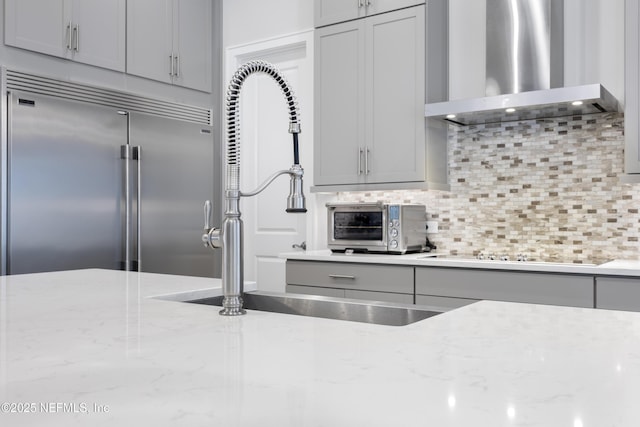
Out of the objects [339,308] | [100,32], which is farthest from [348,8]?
[339,308]

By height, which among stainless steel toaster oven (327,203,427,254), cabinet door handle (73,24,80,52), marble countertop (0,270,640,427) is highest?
cabinet door handle (73,24,80,52)

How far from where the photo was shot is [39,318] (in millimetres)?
1272

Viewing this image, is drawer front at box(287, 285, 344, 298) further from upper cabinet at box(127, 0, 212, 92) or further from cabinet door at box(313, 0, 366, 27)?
upper cabinet at box(127, 0, 212, 92)

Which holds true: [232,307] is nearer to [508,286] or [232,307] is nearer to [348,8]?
[508,286]

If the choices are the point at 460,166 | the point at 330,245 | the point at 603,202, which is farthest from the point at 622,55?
the point at 330,245

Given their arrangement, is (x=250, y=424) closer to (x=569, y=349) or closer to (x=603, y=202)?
(x=569, y=349)

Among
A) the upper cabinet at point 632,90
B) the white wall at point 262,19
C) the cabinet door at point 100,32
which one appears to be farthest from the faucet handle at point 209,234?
the white wall at point 262,19

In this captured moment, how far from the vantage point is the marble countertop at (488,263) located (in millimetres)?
2502

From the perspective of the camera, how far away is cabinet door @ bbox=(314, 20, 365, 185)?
11.6 ft

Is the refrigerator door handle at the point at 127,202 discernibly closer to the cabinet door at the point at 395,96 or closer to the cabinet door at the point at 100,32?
the cabinet door at the point at 100,32

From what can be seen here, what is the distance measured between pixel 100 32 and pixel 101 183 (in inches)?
38.0

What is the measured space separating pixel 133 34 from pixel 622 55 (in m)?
2.94

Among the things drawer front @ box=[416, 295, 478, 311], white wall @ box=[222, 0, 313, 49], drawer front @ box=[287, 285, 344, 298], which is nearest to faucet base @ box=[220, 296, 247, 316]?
drawer front @ box=[416, 295, 478, 311]

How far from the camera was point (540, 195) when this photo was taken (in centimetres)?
328
